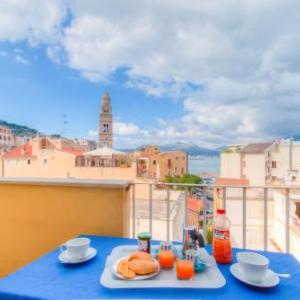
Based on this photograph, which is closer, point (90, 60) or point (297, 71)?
point (297, 71)

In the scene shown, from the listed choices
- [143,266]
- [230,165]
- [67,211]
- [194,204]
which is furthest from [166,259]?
[230,165]

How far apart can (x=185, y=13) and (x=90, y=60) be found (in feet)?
18.2

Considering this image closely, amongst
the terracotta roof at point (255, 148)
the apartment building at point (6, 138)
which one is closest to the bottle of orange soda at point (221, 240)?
the terracotta roof at point (255, 148)

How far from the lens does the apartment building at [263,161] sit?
11.3ft

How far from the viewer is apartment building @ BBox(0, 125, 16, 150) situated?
17.6 feet

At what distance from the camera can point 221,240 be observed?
108 centimetres

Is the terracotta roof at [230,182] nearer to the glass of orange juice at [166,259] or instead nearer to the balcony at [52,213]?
the balcony at [52,213]

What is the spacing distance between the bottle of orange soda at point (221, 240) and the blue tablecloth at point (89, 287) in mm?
50

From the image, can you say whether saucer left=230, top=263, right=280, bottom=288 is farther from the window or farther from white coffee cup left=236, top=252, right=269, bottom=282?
the window

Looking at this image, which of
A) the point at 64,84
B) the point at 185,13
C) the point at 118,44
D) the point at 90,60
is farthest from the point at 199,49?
the point at 64,84

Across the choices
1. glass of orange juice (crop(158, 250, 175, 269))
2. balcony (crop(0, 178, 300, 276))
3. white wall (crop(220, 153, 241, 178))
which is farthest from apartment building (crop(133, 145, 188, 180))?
glass of orange juice (crop(158, 250, 175, 269))

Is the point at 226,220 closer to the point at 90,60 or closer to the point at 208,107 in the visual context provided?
the point at 90,60

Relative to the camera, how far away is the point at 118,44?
622cm

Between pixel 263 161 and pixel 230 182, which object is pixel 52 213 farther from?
pixel 263 161
